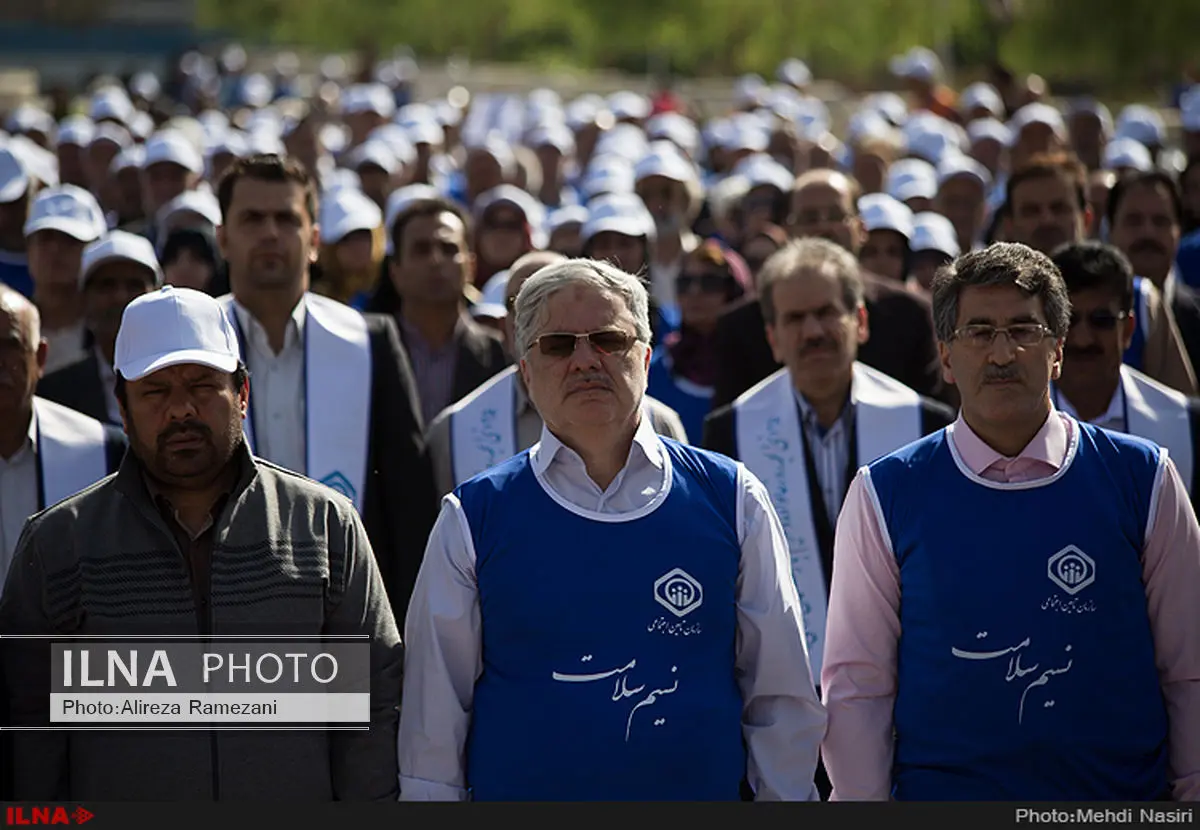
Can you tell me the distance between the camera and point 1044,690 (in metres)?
4.27

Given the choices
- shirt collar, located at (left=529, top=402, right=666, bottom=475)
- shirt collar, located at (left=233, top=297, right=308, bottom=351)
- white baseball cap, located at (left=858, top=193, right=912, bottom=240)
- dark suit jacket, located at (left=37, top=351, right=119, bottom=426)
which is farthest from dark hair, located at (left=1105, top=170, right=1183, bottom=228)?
shirt collar, located at (left=529, top=402, right=666, bottom=475)

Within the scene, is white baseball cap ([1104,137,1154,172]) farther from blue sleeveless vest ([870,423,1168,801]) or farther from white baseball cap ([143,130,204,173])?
blue sleeveless vest ([870,423,1168,801])

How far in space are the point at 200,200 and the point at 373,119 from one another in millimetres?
10413

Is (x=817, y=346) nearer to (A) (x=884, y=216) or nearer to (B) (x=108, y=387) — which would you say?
(B) (x=108, y=387)

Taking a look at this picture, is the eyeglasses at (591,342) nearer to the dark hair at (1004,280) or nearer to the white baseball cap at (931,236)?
the dark hair at (1004,280)

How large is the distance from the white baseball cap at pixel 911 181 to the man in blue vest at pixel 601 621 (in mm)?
9152

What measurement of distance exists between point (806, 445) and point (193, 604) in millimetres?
2416

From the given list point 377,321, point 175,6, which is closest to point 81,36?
point 175,6

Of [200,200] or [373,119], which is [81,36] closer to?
[373,119]

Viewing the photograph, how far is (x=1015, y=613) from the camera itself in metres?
4.29

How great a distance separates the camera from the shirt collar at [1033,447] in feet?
14.4

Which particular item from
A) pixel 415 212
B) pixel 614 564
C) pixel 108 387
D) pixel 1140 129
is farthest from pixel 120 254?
pixel 1140 129

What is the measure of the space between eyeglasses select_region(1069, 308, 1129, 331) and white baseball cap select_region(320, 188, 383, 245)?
4.60 meters

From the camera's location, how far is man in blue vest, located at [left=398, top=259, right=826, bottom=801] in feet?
13.6
